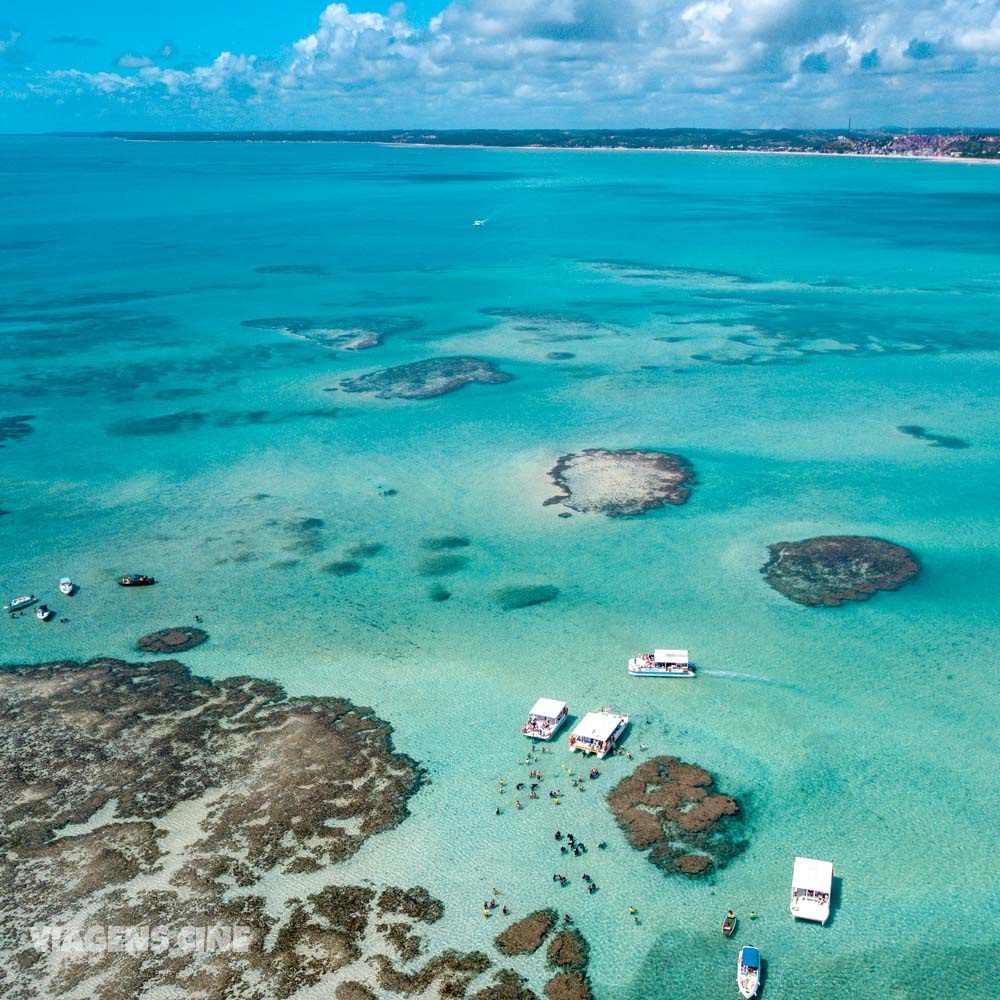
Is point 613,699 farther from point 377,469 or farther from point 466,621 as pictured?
point 377,469

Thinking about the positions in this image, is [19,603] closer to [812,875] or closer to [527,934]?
[527,934]

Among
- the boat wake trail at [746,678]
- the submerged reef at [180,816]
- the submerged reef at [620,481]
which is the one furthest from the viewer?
the submerged reef at [620,481]

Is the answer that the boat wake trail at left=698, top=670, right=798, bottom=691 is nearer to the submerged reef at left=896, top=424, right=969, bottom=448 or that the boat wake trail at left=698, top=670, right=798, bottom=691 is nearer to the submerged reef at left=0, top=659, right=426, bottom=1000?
the submerged reef at left=0, top=659, right=426, bottom=1000

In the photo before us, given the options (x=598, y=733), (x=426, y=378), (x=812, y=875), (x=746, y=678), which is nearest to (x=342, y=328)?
(x=426, y=378)

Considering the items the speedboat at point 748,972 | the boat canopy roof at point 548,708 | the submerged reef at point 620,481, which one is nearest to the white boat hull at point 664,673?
the boat canopy roof at point 548,708


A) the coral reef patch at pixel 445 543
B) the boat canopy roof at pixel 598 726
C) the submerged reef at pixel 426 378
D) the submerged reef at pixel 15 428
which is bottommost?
the boat canopy roof at pixel 598 726

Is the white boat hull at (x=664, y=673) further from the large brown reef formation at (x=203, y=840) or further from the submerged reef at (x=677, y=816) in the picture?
the large brown reef formation at (x=203, y=840)

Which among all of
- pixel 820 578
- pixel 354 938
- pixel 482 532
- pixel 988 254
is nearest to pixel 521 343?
pixel 482 532
